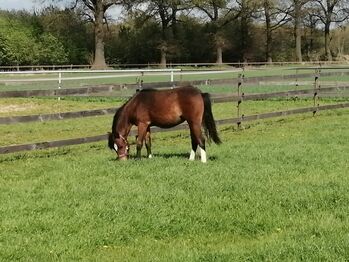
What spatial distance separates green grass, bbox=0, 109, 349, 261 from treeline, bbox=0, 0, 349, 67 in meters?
49.7

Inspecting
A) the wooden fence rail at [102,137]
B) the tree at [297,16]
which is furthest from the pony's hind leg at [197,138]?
the tree at [297,16]

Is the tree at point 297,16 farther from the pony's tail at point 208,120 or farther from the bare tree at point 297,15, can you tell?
the pony's tail at point 208,120

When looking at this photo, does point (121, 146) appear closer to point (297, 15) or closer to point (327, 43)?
point (297, 15)

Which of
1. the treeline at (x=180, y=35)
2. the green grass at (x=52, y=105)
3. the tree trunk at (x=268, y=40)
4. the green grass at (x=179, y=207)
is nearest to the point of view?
the green grass at (x=179, y=207)

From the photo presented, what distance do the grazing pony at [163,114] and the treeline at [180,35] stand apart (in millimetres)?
48799

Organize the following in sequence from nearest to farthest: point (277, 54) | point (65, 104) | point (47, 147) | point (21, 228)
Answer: point (21, 228) < point (47, 147) < point (65, 104) < point (277, 54)

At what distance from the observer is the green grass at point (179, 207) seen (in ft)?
15.3

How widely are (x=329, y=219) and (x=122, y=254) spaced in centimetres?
217

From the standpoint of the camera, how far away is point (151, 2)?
6075cm

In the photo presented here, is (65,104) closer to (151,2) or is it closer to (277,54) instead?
(151,2)

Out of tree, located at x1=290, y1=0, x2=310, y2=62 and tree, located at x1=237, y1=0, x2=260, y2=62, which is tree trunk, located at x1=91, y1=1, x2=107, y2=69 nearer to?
tree, located at x1=237, y1=0, x2=260, y2=62

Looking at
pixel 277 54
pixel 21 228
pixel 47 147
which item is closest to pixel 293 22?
pixel 277 54

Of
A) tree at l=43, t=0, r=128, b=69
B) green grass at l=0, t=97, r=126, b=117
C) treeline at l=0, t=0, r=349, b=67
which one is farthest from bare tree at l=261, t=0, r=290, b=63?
green grass at l=0, t=97, r=126, b=117

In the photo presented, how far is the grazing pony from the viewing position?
886 cm
